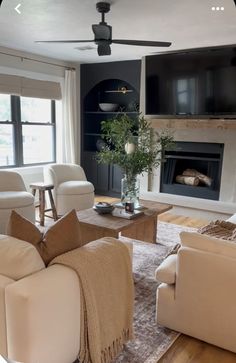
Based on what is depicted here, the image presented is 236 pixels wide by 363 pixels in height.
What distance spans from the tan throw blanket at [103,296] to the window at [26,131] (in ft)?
12.8

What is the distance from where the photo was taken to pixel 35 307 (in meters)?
1.44

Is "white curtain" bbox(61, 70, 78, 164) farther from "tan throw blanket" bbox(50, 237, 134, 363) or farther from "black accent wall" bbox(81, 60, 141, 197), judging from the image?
"tan throw blanket" bbox(50, 237, 134, 363)

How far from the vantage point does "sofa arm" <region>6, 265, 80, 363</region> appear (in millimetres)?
1438

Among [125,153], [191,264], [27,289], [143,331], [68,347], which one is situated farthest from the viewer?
[125,153]

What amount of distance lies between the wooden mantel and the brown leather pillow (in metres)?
3.68

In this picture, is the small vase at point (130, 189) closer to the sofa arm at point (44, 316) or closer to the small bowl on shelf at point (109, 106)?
the sofa arm at point (44, 316)

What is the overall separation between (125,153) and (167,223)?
1.77 meters

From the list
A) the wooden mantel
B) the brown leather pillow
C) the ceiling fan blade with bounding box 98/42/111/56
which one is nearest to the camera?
the brown leather pillow

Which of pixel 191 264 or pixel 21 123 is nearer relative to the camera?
pixel 191 264

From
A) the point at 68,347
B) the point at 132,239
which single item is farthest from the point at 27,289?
the point at 132,239

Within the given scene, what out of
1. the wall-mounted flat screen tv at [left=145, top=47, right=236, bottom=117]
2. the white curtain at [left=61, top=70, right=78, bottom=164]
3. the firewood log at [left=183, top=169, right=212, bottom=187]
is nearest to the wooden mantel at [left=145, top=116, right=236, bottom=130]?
the wall-mounted flat screen tv at [left=145, top=47, right=236, bottom=117]

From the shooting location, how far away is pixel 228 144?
4.98 metres

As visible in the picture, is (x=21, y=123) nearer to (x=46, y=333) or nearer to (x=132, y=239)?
(x=132, y=239)

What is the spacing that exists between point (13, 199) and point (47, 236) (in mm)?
2362
